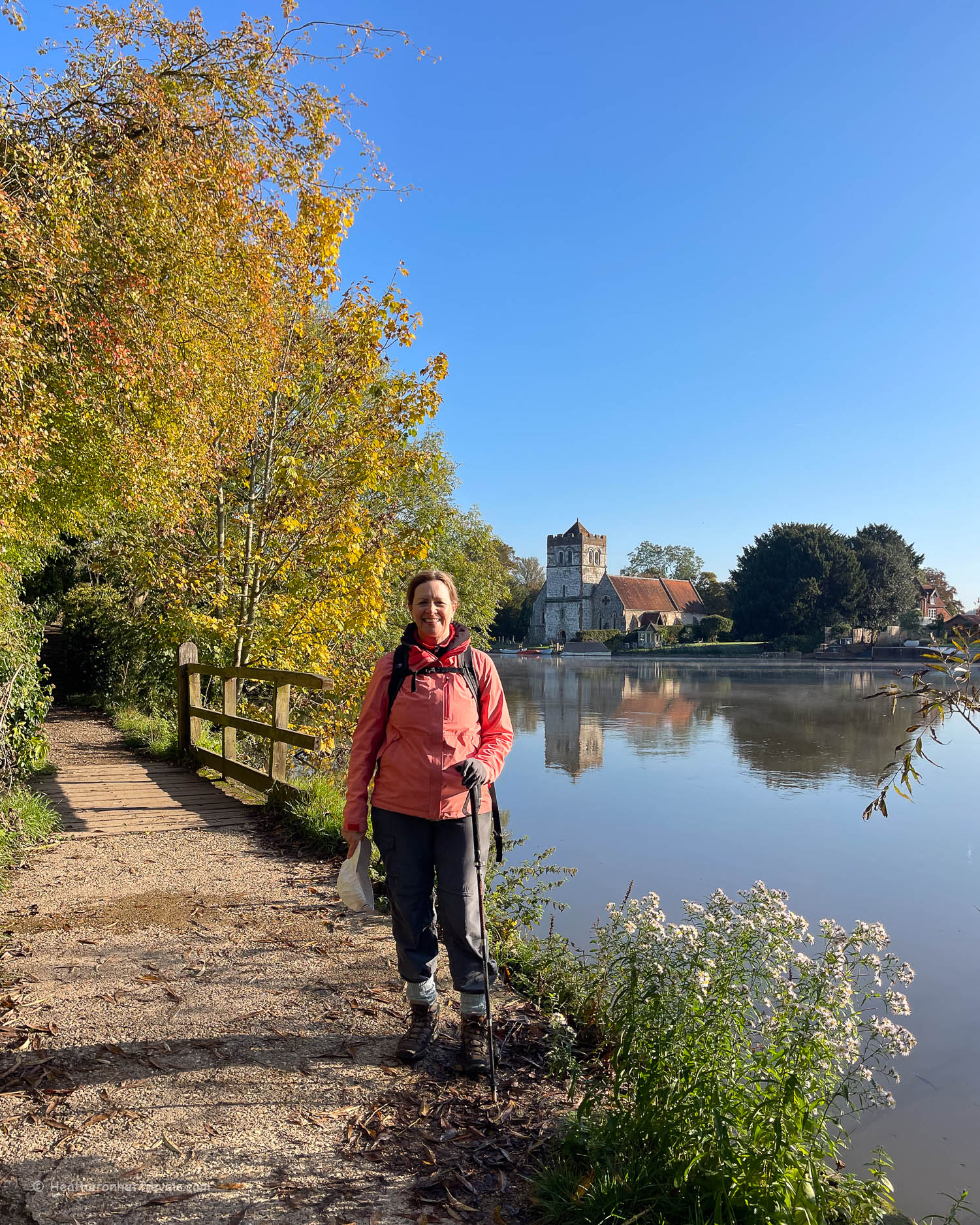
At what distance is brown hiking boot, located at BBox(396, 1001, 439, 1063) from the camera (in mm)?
3051

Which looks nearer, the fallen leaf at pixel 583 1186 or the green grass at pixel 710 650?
the fallen leaf at pixel 583 1186

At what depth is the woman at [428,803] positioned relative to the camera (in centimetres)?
300

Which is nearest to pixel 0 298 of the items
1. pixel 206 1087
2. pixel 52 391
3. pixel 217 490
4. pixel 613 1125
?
pixel 52 391

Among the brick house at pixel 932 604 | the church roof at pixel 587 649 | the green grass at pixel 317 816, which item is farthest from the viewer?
the brick house at pixel 932 604

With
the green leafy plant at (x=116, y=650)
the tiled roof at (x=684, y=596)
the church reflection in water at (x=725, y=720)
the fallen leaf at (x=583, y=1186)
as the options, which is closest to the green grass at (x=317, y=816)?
the fallen leaf at (x=583, y=1186)

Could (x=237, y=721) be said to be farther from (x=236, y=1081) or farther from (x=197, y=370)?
(x=236, y=1081)

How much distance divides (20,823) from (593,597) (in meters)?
77.6

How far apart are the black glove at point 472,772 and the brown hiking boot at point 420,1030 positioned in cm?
87

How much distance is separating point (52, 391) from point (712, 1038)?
650cm

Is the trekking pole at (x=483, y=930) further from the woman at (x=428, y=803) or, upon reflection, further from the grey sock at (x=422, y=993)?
the grey sock at (x=422, y=993)

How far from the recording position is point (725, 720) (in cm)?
2038

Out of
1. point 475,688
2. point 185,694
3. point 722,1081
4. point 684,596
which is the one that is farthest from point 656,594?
point 722,1081

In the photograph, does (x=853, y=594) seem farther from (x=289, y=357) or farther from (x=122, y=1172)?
(x=122, y=1172)

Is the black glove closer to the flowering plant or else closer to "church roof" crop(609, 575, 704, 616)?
the flowering plant
